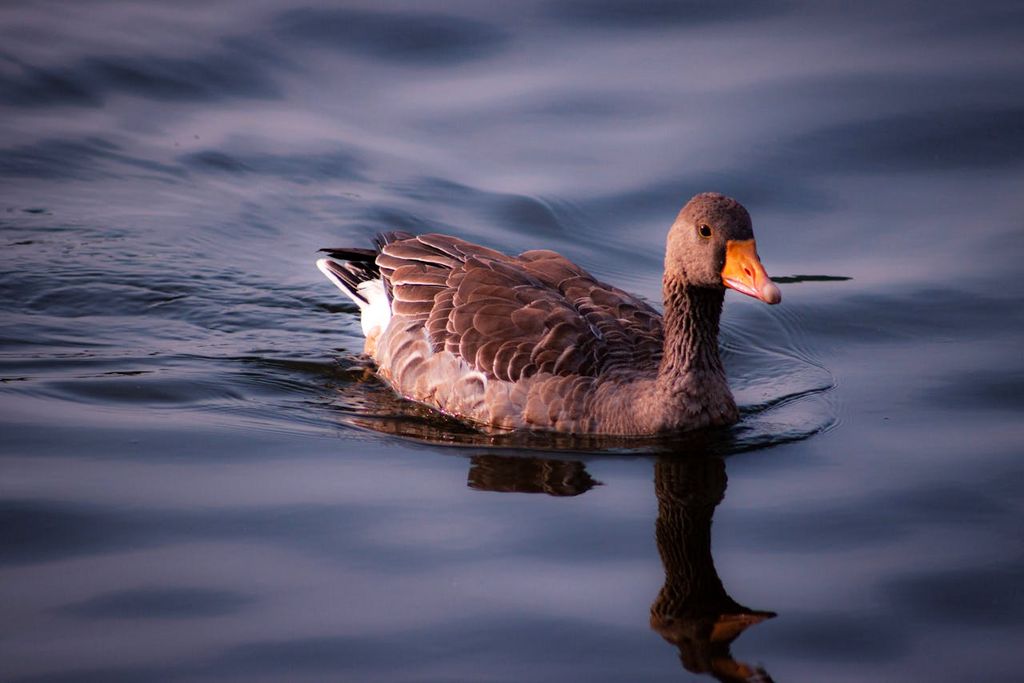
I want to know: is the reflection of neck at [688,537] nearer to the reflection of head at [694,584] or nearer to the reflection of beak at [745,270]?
the reflection of head at [694,584]

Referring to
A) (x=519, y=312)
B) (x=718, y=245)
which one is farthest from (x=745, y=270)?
(x=519, y=312)

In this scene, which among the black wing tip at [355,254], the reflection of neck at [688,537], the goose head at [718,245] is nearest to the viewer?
the reflection of neck at [688,537]

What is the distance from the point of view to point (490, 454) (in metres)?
9.62

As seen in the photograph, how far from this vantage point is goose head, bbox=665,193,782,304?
30.8 ft

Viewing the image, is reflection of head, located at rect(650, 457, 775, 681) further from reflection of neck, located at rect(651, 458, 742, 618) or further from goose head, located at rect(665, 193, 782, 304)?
goose head, located at rect(665, 193, 782, 304)

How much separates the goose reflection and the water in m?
0.03

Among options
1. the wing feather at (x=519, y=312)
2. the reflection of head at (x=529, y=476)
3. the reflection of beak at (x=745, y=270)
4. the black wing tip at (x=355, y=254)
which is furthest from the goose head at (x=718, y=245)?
the black wing tip at (x=355, y=254)

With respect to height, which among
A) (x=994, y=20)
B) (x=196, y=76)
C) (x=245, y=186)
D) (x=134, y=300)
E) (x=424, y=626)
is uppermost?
(x=994, y=20)

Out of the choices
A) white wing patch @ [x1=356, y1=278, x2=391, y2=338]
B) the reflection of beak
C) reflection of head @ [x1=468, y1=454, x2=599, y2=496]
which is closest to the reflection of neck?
reflection of head @ [x1=468, y1=454, x2=599, y2=496]

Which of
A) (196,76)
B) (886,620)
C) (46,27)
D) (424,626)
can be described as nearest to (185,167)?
(196,76)

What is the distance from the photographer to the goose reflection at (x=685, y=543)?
7.01 meters

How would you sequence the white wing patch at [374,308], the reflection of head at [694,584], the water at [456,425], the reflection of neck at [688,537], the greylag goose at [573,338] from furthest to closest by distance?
1. the white wing patch at [374,308]
2. the greylag goose at [573,338]
3. the reflection of neck at [688,537]
4. the water at [456,425]
5. the reflection of head at [694,584]

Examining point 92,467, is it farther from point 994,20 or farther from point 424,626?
point 994,20

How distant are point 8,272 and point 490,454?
5.70 meters
